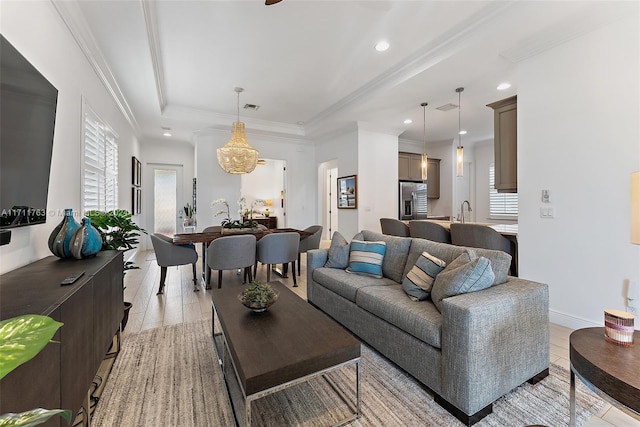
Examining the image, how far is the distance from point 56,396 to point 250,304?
1.01 m

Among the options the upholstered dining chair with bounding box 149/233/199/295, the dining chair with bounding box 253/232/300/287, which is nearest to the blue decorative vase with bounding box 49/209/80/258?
the upholstered dining chair with bounding box 149/233/199/295

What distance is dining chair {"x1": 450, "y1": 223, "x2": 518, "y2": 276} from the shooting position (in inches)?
133

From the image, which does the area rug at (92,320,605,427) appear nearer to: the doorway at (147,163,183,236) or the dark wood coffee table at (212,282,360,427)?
the dark wood coffee table at (212,282,360,427)

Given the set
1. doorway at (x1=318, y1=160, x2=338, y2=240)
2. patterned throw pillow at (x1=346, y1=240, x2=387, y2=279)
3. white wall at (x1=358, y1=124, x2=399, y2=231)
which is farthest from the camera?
doorway at (x1=318, y1=160, x2=338, y2=240)

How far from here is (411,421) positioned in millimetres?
1543

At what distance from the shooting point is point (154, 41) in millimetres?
2992

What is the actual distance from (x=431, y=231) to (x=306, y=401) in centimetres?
308

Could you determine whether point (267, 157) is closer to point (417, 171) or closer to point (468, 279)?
point (417, 171)

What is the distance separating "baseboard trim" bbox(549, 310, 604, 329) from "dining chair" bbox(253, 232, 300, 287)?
120 inches

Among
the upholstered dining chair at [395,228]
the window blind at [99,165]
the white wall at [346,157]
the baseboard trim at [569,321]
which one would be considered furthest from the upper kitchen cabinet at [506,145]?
the window blind at [99,165]

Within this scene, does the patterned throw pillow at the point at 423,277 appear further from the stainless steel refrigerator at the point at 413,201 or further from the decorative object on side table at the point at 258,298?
the stainless steel refrigerator at the point at 413,201

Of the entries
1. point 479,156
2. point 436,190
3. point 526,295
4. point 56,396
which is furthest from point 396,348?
point 479,156

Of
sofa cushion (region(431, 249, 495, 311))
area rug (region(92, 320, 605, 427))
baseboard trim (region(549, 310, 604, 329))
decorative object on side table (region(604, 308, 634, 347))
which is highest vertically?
sofa cushion (region(431, 249, 495, 311))

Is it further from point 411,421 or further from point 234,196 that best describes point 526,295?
point 234,196
